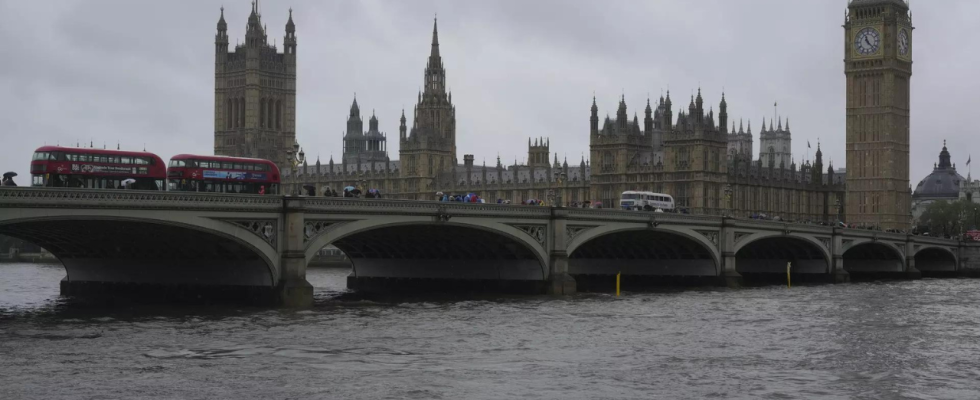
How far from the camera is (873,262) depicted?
108 m

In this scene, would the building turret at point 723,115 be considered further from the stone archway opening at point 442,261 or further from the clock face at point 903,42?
the stone archway opening at point 442,261

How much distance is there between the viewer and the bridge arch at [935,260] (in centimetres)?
11435

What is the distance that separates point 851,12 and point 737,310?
84.9 m

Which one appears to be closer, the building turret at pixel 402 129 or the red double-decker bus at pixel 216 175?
the red double-decker bus at pixel 216 175

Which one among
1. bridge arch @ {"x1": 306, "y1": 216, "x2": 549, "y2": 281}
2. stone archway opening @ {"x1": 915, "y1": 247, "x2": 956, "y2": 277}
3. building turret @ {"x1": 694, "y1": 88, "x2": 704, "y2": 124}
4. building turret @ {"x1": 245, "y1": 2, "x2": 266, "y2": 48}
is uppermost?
building turret @ {"x1": 245, "y1": 2, "x2": 266, "y2": 48}

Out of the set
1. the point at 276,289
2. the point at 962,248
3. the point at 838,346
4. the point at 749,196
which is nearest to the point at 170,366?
the point at 276,289

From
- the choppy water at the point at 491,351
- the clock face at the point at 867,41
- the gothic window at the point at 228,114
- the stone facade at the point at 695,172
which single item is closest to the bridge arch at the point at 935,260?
the stone facade at the point at 695,172

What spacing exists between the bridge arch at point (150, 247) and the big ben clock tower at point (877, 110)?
3577 inches

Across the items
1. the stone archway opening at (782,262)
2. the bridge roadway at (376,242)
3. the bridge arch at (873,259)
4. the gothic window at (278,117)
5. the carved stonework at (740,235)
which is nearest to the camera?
the bridge roadway at (376,242)

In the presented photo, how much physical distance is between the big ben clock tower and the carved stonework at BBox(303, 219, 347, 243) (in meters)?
91.8

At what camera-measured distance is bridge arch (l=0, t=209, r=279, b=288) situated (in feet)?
154

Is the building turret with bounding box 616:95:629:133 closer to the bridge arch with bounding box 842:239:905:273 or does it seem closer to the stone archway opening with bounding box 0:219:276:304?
the bridge arch with bounding box 842:239:905:273

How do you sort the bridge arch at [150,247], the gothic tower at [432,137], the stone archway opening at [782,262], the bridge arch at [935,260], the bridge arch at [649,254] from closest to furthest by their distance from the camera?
1. the bridge arch at [150,247]
2. the bridge arch at [649,254]
3. the stone archway opening at [782,262]
4. the bridge arch at [935,260]
5. the gothic tower at [432,137]

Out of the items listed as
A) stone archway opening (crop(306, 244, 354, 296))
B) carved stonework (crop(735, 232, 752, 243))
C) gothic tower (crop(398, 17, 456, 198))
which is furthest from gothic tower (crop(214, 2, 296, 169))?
carved stonework (crop(735, 232, 752, 243))
